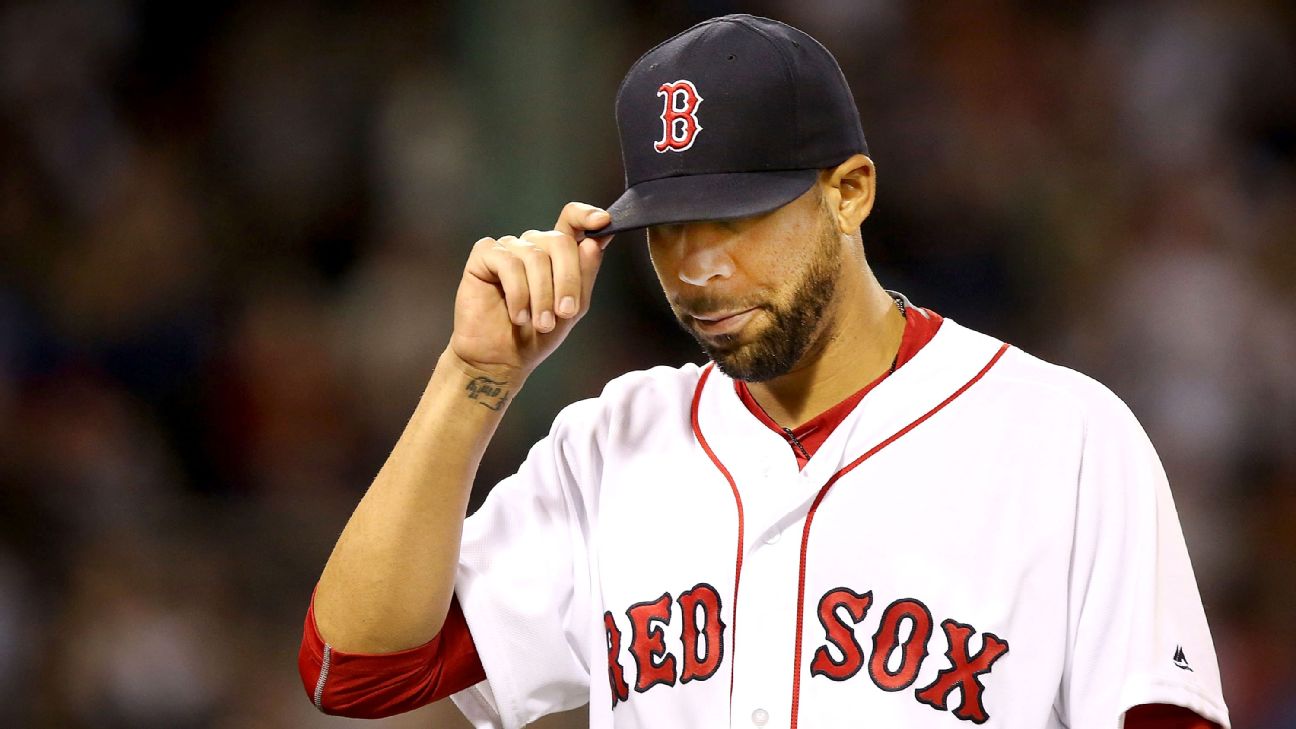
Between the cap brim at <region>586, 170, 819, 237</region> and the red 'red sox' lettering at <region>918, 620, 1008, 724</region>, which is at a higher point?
the cap brim at <region>586, 170, 819, 237</region>

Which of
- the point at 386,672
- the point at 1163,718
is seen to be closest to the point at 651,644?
the point at 386,672

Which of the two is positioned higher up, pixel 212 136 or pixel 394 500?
pixel 212 136

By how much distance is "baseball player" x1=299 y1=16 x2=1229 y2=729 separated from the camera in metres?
1.46

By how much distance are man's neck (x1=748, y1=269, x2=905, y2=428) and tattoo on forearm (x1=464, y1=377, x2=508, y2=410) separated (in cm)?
31

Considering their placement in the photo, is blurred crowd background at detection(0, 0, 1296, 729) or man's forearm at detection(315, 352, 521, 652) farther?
blurred crowd background at detection(0, 0, 1296, 729)

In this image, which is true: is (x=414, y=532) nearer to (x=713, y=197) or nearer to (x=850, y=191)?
(x=713, y=197)

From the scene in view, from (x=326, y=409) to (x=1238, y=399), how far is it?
8.03 feet

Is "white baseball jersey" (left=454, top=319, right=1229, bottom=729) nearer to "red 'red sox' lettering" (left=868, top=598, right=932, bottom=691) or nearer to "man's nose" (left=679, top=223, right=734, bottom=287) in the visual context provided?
"red 'red sox' lettering" (left=868, top=598, right=932, bottom=691)

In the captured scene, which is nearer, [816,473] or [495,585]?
[816,473]

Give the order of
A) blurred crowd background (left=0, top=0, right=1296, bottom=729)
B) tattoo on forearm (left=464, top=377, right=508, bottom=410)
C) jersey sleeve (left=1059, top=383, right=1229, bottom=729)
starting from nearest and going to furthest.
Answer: jersey sleeve (left=1059, top=383, right=1229, bottom=729) < tattoo on forearm (left=464, top=377, right=508, bottom=410) < blurred crowd background (left=0, top=0, right=1296, bottom=729)

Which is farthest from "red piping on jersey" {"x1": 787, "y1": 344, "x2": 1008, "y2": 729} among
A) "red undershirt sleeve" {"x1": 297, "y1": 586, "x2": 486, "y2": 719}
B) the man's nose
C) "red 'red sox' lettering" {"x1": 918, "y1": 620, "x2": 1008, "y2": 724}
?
"red undershirt sleeve" {"x1": 297, "y1": 586, "x2": 486, "y2": 719}

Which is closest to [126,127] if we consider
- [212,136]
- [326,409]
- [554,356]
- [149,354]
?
[212,136]

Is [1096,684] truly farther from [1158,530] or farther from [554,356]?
[554,356]

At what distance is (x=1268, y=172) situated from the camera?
13.6 ft
